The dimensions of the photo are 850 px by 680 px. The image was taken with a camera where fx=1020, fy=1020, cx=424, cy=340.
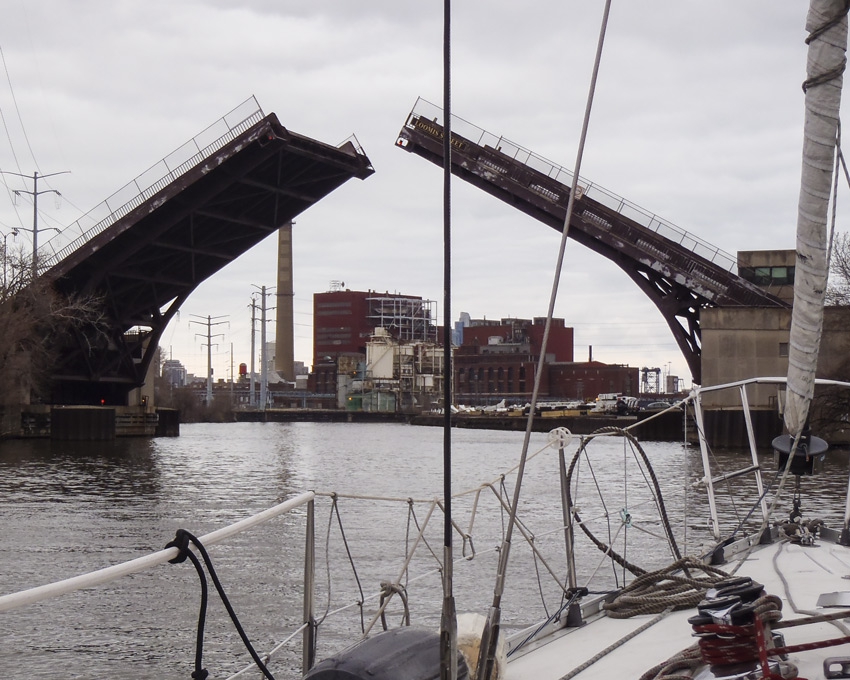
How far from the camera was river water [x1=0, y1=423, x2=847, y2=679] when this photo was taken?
6.08m

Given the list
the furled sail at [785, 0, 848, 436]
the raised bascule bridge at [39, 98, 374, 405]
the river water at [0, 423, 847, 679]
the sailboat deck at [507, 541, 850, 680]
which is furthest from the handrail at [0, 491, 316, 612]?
the raised bascule bridge at [39, 98, 374, 405]

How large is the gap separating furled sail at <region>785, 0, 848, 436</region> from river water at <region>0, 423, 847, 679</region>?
1.26 metres

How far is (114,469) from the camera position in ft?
67.5

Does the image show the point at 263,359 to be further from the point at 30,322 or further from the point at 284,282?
the point at 30,322

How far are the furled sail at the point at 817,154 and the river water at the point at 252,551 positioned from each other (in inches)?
49.8

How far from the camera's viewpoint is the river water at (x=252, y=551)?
20.0 feet

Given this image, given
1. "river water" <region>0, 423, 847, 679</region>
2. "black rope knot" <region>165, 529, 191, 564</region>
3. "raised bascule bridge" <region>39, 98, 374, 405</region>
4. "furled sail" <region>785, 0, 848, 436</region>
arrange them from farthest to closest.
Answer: "raised bascule bridge" <region>39, 98, 374, 405</region> < "river water" <region>0, 423, 847, 679</region> < "furled sail" <region>785, 0, 848, 436</region> < "black rope knot" <region>165, 529, 191, 564</region>

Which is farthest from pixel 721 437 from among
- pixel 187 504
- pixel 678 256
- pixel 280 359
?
pixel 280 359

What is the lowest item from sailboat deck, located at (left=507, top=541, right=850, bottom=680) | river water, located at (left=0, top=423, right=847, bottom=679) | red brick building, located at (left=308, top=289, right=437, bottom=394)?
river water, located at (left=0, top=423, right=847, bottom=679)

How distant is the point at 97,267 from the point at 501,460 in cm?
1132

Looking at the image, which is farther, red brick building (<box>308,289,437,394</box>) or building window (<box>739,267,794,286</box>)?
red brick building (<box>308,289,437,394</box>)

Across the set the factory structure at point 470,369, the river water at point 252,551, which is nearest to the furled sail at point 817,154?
the river water at point 252,551

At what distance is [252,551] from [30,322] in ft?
62.4

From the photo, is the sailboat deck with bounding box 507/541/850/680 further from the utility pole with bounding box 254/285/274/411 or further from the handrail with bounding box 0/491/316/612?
the utility pole with bounding box 254/285/274/411
